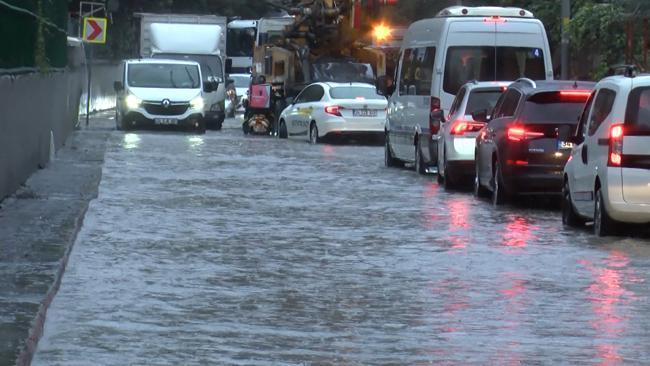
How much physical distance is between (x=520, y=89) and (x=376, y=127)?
17.1m

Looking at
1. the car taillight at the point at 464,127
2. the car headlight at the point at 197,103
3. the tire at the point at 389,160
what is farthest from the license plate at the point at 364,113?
the car taillight at the point at 464,127

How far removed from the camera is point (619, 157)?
1636 cm

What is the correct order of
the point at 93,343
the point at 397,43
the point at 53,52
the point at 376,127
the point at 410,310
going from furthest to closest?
the point at 397,43 < the point at 376,127 < the point at 53,52 < the point at 410,310 < the point at 93,343

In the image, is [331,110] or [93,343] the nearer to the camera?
[93,343]

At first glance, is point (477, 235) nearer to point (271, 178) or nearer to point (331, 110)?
point (271, 178)

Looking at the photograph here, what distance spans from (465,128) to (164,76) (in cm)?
2161

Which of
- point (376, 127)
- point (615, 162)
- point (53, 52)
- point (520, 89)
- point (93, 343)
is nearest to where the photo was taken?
point (93, 343)

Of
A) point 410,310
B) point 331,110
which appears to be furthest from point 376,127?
point 410,310

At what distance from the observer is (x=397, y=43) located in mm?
47375

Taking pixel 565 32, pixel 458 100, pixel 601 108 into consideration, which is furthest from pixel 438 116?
pixel 565 32

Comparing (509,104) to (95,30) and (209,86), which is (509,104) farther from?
(95,30)

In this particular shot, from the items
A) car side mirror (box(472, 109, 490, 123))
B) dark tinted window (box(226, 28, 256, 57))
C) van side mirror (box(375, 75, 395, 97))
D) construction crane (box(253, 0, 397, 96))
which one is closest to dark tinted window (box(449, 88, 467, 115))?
car side mirror (box(472, 109, 490, 123))

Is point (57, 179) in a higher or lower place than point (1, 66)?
lower

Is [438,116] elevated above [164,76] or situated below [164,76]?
above
